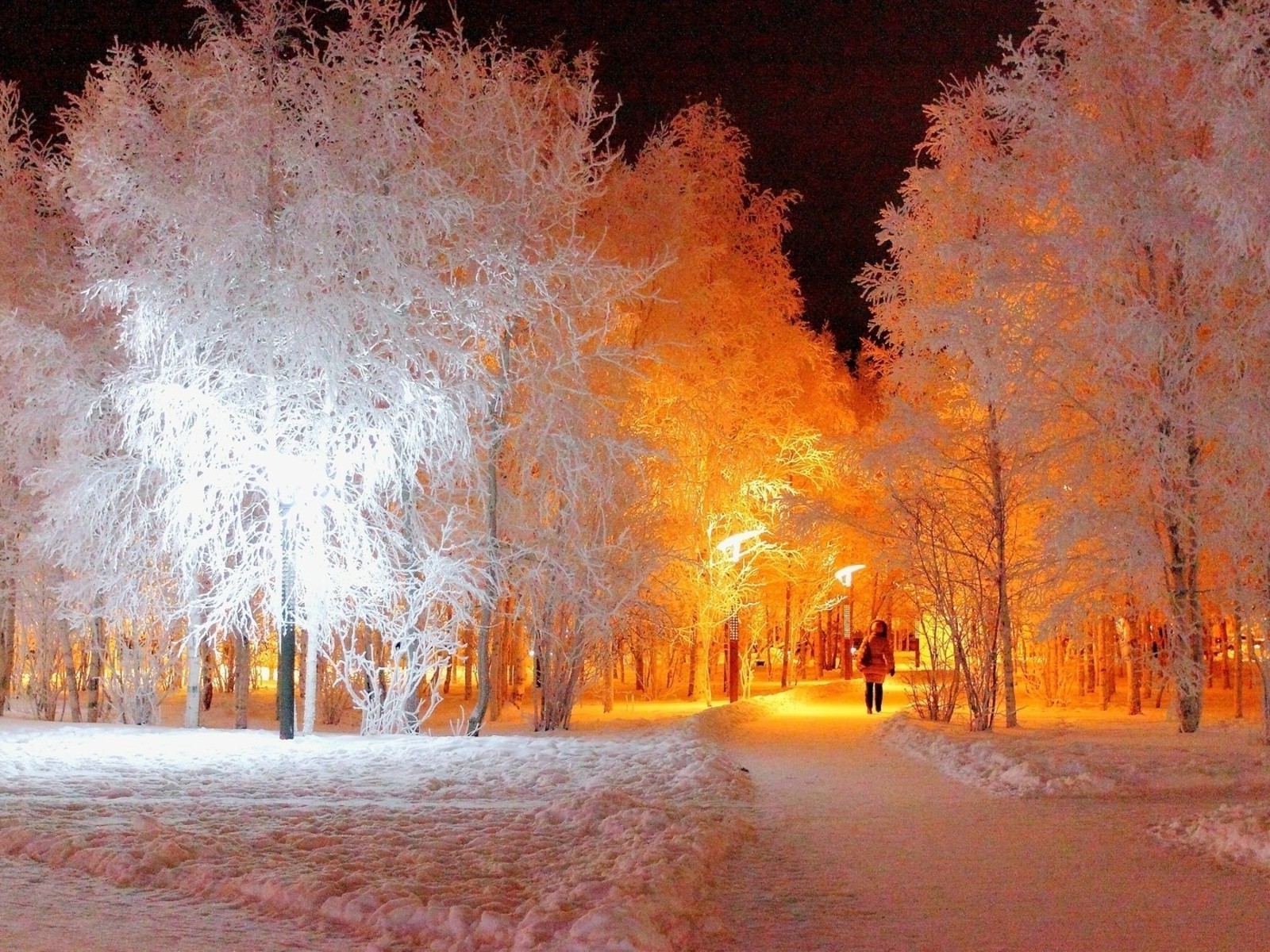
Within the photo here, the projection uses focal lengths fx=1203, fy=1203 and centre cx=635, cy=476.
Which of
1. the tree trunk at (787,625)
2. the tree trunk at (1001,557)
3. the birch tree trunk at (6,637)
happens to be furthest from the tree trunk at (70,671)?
the tree trunk at (787,625)

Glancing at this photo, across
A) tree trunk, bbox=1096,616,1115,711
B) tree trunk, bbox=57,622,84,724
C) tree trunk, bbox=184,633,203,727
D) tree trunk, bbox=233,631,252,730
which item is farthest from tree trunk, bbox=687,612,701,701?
tree trunk, bbox=57,622,84,724

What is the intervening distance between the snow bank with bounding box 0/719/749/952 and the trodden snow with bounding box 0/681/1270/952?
0.02 metres

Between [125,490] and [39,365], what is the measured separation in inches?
93.8

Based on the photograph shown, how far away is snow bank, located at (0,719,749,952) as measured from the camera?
560 cm

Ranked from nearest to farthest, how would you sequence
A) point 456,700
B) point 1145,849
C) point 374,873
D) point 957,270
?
point 374,873 < point 1145,849 < point 957,270 < point 456,700

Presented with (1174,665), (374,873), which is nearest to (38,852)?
(374,873)

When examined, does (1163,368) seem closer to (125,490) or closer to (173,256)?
(173,256)

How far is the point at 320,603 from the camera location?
13695 millimetres

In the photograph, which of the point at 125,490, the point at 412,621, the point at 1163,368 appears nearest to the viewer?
the point at 1163,368

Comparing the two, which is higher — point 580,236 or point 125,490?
point 580,236

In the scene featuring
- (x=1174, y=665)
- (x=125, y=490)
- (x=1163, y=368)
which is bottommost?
(x=1174, y=665)

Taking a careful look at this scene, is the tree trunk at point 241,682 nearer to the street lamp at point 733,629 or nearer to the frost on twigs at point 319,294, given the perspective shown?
the frost on twigs at point 319,294

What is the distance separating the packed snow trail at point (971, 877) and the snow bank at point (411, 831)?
42 centimetres

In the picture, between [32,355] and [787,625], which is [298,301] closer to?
[32,355]
